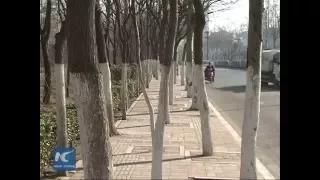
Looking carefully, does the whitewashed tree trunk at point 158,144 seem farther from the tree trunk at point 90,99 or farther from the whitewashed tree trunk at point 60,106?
the whitewashed tree trunk at point 60,106

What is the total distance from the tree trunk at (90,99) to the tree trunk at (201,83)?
367 centimetres

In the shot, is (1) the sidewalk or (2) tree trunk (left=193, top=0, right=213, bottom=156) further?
(2) tree trunk (left=193, top=0, right=213, bottom=156)

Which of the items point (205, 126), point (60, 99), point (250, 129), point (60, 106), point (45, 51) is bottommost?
point (205, 126)

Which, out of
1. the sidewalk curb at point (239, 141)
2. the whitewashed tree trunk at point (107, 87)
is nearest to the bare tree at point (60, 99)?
the whitewashed tree trunk at point (107, 87)

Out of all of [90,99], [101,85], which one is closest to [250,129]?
[101,85]

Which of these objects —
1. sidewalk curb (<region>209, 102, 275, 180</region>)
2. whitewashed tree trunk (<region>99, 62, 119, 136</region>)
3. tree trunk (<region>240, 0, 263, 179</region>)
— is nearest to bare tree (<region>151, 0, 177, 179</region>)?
tree trunk (<region>240, 0, 263, 179</region>)

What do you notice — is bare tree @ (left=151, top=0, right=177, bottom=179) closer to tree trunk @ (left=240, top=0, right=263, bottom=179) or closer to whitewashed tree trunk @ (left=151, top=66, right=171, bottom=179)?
whitewashed tree trunk @ (left=151, top=66, right=171, bottom=179)

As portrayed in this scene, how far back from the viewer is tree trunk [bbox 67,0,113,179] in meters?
3.87

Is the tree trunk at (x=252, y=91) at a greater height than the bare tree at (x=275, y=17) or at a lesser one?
lesser

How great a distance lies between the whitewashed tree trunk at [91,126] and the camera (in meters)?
3.99

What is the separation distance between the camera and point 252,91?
5688mm

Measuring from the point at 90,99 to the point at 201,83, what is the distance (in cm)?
420

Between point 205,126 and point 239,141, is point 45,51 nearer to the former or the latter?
point 239,141

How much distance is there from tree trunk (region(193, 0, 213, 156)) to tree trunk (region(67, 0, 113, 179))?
3.67 meters
